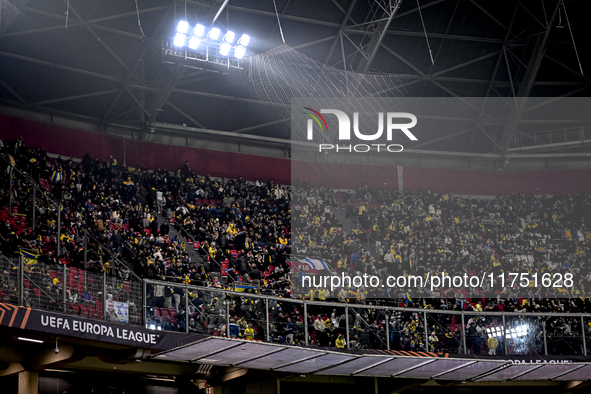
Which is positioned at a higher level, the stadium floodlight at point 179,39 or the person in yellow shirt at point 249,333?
the stadium floodlight at point 179,39

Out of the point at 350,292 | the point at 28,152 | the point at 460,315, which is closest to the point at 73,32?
the point at 28,152

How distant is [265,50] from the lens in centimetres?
3064

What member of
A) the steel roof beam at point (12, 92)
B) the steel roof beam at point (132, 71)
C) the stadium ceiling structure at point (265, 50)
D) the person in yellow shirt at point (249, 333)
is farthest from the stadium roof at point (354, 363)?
the steel roof beam at point (12, 92)

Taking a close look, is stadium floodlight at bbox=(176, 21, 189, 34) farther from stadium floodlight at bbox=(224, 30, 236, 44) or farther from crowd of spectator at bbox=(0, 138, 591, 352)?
crowd of spectator at bbox=(0, 138, 591, 352)

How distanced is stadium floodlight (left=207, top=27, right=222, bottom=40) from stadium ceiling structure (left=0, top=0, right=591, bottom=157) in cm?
53

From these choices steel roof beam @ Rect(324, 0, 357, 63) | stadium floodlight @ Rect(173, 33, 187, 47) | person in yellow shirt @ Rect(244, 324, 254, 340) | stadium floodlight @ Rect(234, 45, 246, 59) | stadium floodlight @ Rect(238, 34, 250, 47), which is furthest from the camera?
steel roof beam @ Rect(324, 0, 357, 63)

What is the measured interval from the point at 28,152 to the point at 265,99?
39.6 feet

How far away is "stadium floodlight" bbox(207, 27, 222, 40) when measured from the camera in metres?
26.3

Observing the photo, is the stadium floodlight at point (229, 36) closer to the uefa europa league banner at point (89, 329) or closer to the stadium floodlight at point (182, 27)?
the stadium floodlight at point (182, 27)

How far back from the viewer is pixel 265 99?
34031mm

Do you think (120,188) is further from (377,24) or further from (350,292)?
(377,24)

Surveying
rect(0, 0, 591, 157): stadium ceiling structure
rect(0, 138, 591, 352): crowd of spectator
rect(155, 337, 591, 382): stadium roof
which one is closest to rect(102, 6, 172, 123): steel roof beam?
rect(0, 0, 591, 157): stadium ceiling structure

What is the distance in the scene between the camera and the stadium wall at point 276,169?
30.9 metres

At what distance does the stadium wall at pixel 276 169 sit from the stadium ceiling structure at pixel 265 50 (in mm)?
1029
